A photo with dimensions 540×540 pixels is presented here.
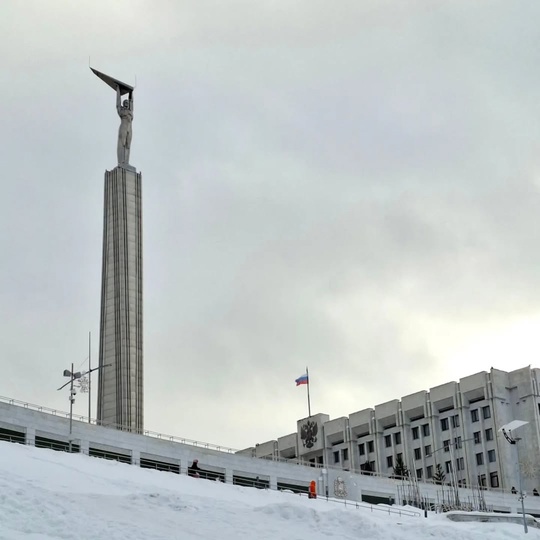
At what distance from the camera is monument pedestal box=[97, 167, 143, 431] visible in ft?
Result: 310

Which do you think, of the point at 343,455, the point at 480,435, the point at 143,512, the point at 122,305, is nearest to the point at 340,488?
A: the point at 122,305

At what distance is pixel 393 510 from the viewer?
5966cm

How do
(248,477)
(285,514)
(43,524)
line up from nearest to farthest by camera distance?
(43,524), (285,514), (248,477)

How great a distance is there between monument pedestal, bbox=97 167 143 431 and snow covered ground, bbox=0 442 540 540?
39.1m

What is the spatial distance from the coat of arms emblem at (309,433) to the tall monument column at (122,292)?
44.7m

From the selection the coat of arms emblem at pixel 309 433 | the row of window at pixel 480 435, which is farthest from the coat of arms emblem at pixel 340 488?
the coat of arms emblem at pixel 309 433

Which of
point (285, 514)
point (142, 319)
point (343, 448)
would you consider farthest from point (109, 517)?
point (343, 448)

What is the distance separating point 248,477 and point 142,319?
26710mm

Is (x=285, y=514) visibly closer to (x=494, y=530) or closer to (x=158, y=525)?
(x=158, y=525)

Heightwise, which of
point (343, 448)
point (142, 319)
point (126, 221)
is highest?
point (126, 221)

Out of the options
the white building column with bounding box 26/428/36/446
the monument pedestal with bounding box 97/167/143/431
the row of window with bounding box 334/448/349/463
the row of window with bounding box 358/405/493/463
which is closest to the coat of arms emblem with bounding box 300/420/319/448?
the row of window with bounding box 334/448/349/463

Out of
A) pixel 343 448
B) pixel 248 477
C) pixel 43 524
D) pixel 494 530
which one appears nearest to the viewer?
pixel 43 524

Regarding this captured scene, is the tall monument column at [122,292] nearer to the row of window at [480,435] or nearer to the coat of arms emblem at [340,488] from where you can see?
the coat of arms emblem at [340,488]

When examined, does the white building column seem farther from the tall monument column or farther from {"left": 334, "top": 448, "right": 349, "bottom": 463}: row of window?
{"left": 334, "top": 448, "right": 349, "bottom": 463}: row of window
